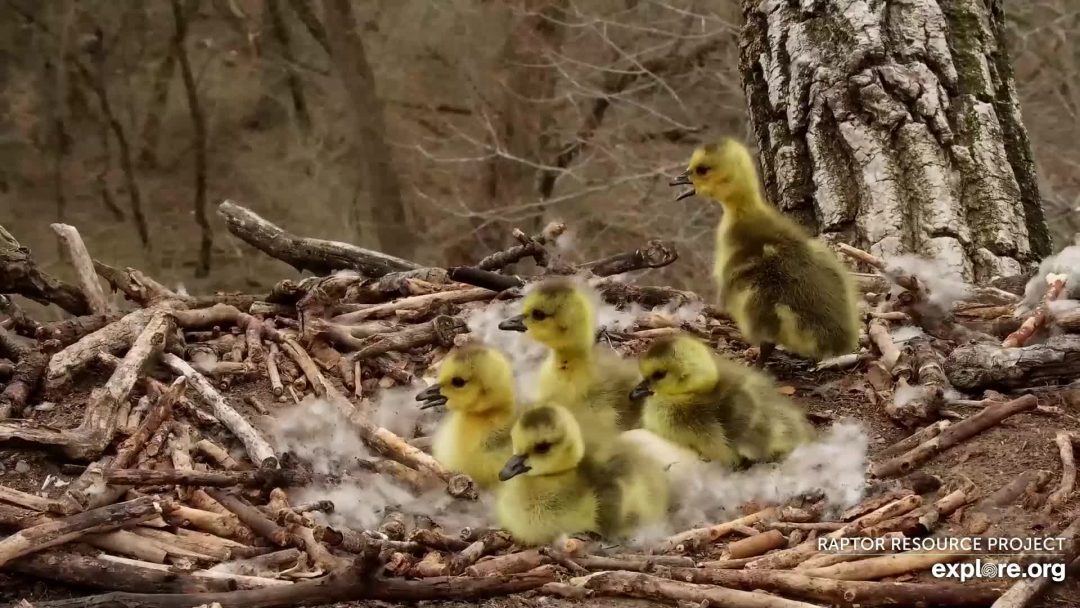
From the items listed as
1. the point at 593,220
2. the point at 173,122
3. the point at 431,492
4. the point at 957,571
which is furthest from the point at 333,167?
the point at 957,571

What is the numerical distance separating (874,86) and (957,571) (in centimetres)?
109

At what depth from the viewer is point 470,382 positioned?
1197 millimetres

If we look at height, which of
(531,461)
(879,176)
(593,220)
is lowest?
(531,461)

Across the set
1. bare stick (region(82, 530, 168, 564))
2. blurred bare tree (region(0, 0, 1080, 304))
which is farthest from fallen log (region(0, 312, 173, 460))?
blurred bare tree (region(0, 0, 1080, 304))

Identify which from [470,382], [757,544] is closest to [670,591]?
[757,544]

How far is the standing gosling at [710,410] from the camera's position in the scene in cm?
121

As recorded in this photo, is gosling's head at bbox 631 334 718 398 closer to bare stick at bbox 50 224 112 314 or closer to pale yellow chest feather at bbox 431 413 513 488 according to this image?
pale yellow chest feather at bbox 431 413 513 488

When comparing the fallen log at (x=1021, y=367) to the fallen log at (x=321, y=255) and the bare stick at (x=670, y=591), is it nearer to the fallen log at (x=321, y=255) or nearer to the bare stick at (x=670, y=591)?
the bare stick at (x=670, y=591)

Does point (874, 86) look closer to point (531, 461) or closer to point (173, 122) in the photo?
point (531, 461)

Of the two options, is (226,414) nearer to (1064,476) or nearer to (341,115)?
(1064,476)

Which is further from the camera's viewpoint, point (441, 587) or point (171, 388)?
point (171, 388)

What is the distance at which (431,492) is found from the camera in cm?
120

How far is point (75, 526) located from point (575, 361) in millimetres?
579

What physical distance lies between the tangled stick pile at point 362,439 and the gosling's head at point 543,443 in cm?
7
